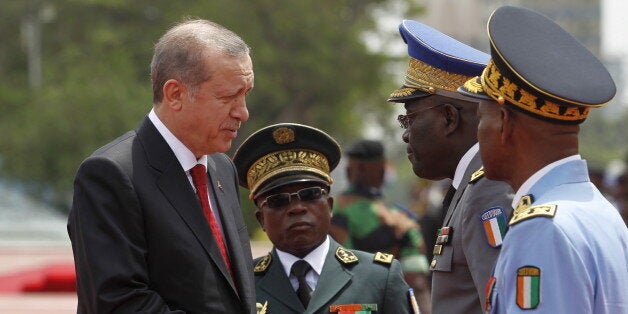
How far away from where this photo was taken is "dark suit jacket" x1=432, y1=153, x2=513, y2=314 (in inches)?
145

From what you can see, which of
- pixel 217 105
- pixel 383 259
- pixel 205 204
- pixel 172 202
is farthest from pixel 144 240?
pixel 383 259

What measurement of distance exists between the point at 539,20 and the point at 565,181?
0.44 metres

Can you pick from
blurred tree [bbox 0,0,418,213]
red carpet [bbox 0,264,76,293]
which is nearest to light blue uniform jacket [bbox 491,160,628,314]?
red carpet [bbox 0,264,76,293]

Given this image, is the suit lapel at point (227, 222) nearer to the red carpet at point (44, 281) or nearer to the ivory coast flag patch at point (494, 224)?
the ivory coast flag patch at point (494, 224)

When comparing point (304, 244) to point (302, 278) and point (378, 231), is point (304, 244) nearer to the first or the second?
point (302, 278)

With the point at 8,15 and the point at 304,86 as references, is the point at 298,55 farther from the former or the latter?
the point at 8,15

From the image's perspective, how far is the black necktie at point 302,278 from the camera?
4.59 m

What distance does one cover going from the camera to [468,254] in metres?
3.74

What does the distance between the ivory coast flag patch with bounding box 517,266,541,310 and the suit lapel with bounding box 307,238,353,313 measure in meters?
1.72

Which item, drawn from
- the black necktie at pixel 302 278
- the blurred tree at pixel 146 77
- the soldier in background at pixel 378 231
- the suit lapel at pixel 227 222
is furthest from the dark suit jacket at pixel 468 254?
the blurred tree at pixel 146 77

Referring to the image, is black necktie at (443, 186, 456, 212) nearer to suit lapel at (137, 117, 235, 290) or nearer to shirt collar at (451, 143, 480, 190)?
shirt collar at (451, 143, 480, 190)

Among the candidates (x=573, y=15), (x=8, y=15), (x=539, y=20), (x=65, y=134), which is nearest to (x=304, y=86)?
(x=65, y=134)

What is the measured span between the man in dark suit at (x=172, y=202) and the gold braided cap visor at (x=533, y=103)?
984mm

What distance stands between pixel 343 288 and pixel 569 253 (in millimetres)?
1821
